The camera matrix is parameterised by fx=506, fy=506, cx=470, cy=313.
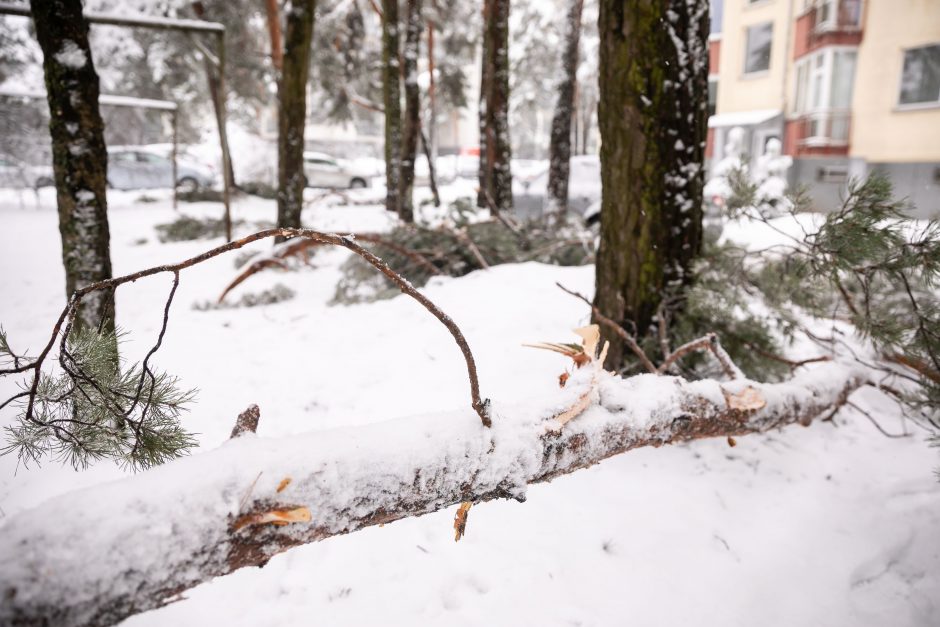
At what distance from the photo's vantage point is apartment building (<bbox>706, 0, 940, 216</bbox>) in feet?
32.0

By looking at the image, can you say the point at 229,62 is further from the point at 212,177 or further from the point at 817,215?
the point at 817,215

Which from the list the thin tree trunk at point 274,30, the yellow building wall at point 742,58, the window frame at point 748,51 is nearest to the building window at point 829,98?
the yellow building wall at point 742,58

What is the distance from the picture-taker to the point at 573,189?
1163 centimetres

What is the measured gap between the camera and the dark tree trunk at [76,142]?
222 centimetres

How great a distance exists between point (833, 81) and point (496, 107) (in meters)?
9.89

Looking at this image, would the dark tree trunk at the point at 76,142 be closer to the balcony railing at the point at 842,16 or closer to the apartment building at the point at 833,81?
the apartment building at the point at 833,81

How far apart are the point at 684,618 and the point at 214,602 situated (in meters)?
1.42

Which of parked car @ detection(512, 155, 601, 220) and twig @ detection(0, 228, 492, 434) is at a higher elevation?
parked car @ detection(512, 155, 601, 220)

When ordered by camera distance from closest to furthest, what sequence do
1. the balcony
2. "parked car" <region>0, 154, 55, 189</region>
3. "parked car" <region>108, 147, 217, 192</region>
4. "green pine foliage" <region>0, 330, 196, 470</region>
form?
"green pine foliage" <region>0, 330, 196, 470</region>, "parked car" <region>0, 154, 55, 189</region>, the balcony, "parked car" <region>108, 147, 217, 192</region>

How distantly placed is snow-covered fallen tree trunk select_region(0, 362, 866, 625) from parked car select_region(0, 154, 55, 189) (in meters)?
12.7

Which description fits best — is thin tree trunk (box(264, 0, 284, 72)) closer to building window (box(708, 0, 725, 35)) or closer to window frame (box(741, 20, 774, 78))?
building window (box(708, 0, 725, 35))

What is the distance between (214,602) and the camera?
153 cm

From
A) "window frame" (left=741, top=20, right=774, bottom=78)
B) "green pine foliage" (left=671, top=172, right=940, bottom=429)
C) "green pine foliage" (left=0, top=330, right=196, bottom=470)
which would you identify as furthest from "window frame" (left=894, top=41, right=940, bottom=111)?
"green pine foliage" (left=0, top=330, right=196, bottom=470)

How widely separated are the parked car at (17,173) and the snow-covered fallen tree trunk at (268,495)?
1270 cm
